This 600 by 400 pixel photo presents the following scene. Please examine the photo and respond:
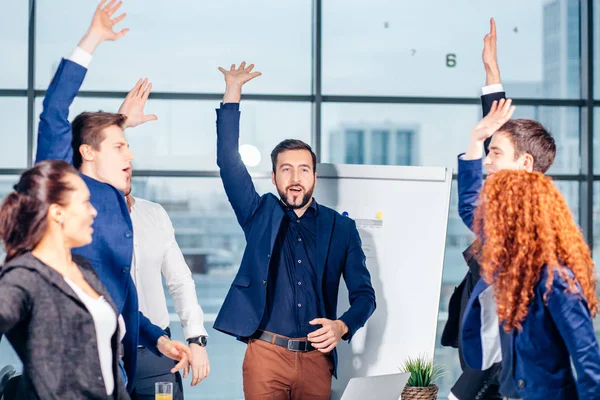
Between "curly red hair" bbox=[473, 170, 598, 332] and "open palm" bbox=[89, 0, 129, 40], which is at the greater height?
"open palm" bbox=[89, 0, 129, 40]

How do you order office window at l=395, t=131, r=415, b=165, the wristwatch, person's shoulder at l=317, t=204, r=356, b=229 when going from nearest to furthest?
1. the wristwatch
2. person's shoulder at l=317, t=204, r=356, b=229
3. office window at l=395, t=131, r=415, b=165

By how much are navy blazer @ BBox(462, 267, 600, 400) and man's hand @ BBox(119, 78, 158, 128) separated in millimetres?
1620

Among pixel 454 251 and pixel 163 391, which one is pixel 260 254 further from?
pixel 454 251

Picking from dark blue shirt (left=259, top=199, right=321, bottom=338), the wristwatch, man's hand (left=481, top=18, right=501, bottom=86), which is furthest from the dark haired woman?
man's hand (left=481, top=18, right=501, bottom=86)

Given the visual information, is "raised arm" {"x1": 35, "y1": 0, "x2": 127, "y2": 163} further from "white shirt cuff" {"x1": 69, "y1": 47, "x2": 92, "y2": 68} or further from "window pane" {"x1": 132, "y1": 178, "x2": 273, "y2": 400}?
"window pane" {"x1": 132, "y1": 178, "x2": 273, "y2": 400}

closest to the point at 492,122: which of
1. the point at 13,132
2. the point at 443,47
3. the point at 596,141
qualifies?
the point at 443,47

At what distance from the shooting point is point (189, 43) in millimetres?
5684

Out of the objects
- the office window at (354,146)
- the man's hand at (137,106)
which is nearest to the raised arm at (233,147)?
the man's hand at (137,106)

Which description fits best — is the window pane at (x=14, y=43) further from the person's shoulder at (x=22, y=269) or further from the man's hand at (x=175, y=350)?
the person's shoulder at (x=22, y=269)

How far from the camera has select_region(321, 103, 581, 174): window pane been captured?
575 centimetres

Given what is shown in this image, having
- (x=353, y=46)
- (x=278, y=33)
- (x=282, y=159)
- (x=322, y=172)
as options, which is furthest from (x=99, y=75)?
(x=282, y=159)

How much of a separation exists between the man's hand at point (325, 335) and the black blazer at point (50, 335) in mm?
1215

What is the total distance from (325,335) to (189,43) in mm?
3334

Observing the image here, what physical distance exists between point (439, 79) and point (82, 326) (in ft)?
14.6
